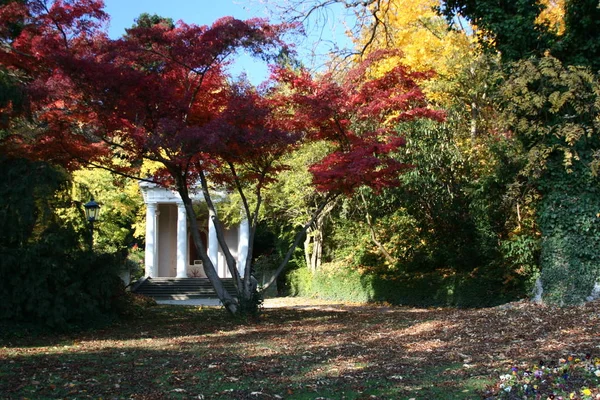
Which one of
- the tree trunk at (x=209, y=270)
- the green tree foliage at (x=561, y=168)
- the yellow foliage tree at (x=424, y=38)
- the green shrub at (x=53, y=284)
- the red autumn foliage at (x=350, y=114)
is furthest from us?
the yellow foliage tree at (x=424, y=38)

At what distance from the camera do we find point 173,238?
31.2 metres

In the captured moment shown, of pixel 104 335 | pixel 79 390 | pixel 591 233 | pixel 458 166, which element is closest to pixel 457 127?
pixel 458 166

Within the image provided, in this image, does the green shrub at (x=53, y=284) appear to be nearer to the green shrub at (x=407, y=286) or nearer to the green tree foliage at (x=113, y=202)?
the green tree foliage at (x=113, y=202)

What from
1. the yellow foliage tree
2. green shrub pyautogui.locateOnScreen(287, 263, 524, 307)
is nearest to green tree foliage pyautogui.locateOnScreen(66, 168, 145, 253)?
green shrub pyautogui.locateOnScreen(287, 263, 524, 307)

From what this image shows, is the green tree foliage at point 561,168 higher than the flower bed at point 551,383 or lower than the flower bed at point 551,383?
higher

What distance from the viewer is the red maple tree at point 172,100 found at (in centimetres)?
1055

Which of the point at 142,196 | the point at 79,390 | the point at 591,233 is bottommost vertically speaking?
the point at 79,390

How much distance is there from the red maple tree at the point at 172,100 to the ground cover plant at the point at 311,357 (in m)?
3.33

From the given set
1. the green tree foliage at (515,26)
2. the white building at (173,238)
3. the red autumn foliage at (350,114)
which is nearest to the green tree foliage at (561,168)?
the green tree foliage at (515,26)

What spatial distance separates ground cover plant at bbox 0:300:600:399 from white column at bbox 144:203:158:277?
635 inches

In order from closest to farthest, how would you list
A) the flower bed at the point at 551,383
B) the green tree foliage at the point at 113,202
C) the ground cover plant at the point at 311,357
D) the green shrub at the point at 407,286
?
the flower bed at the point at 551,383, the ground cover plant at the point at 311,357, the green shrub at the point at 407,286, the green tree foliage at the point at 113,202

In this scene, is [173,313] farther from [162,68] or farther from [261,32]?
[261,32]

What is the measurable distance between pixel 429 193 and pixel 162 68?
365 inches

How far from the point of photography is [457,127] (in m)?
18.0
